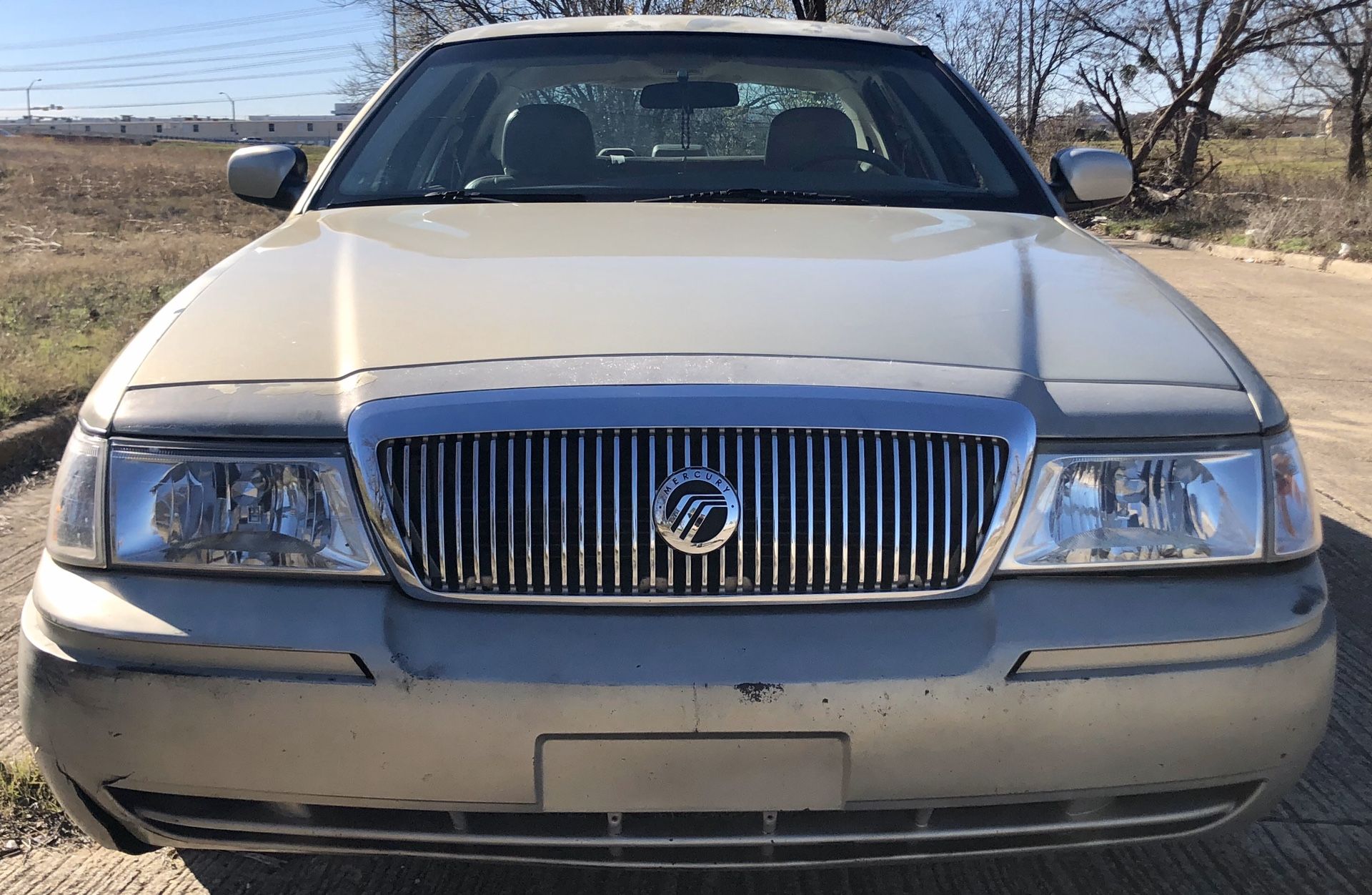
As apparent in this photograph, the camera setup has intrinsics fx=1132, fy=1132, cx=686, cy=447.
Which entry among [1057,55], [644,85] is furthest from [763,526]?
[1057,55]

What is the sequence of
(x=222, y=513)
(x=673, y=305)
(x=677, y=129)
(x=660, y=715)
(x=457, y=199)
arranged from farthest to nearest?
(x=677, y=129) < (x=457, y=199) < (x=673, y=305) < (x=222, y=513) < (x=660, y=715)

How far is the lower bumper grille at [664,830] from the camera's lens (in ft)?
5.15

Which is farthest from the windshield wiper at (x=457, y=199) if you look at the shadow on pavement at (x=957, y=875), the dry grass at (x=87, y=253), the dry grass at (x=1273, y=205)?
the dry grass at (x=1273, y=205)

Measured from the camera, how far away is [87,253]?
38.5 feet

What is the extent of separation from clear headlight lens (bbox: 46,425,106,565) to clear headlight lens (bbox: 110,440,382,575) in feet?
0.08

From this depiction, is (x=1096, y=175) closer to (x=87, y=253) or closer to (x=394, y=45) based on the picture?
(x=87, y=253)

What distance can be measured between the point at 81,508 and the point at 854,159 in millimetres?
2196

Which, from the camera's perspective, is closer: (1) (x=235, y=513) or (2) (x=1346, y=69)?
(1) (x=235, y=513)

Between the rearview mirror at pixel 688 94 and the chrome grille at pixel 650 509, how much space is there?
2.04 m

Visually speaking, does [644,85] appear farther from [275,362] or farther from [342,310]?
[275,362]

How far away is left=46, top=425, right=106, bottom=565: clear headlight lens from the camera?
64.2 inches

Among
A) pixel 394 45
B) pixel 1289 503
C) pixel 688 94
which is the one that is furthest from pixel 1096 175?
pixel 394 45

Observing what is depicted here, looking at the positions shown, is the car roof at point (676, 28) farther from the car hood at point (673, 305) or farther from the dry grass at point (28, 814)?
the dry grass at point (28, 814)

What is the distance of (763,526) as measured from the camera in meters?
1.60
